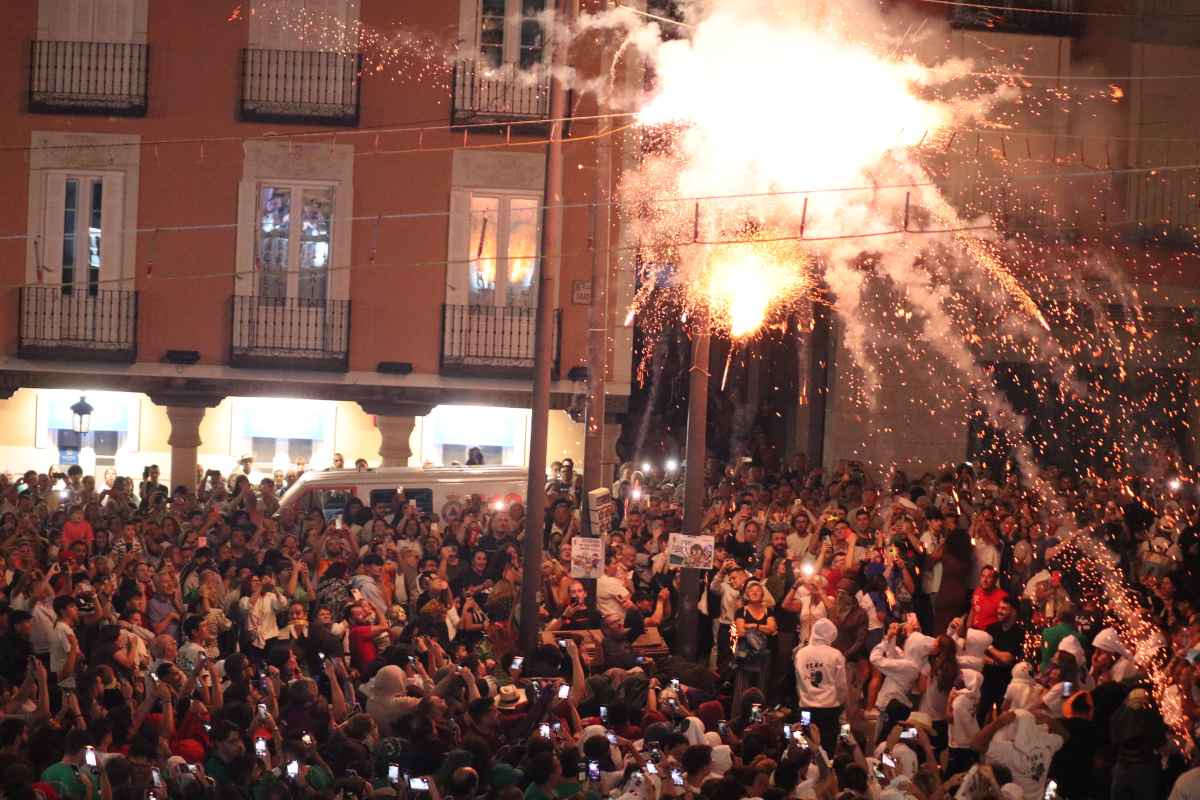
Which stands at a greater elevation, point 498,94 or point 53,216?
point 498,94

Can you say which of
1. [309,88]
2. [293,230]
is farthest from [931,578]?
[309,88]

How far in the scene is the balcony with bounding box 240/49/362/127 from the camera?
73.7 feet

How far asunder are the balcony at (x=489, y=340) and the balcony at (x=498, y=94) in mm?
2462

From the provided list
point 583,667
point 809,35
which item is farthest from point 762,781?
point 809,35

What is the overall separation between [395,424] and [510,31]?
5.40 m

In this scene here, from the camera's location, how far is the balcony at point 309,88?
884 inches

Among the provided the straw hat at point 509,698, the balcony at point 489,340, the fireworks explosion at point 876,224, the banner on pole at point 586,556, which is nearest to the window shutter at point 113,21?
the balcony at point 489,340

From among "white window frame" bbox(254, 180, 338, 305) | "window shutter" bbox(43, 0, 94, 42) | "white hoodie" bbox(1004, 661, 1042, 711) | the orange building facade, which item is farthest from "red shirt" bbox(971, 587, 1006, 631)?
"window shutter" bbox(43, 0, 94, 42)

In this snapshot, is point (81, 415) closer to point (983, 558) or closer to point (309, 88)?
point (309, 88)

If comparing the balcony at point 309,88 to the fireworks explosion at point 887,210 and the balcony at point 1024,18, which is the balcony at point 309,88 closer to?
the fireworks explosion at point 887,210

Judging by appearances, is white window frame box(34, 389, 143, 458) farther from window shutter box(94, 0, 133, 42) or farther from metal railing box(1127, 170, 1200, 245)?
metal railing box(1127, 170, 1200, 245)

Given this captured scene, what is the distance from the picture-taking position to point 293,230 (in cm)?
2286

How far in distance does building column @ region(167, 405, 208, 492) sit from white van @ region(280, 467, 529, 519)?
4132 mm

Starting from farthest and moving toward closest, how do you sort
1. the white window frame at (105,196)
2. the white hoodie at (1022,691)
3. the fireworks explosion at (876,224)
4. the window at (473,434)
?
the window at (473,434) < the white window frame at (105,196) < the fireworks explosion at (876,224) < the white hoodie at (1022,691)
